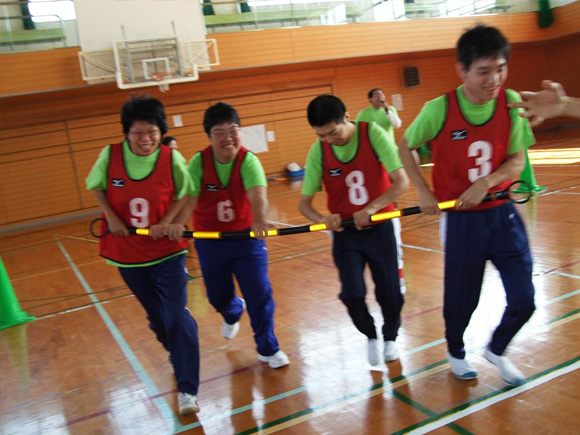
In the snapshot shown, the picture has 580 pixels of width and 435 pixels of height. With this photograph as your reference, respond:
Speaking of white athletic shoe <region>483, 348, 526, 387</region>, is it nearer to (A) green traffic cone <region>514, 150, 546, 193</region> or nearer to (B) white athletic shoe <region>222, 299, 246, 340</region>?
(B) white athletic shoe <region>222, 299, 246, 340</region>

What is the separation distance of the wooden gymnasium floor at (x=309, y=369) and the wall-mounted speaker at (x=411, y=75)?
1306cm

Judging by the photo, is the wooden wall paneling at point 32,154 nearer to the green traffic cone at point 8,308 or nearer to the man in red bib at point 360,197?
the green traffic cone at point 8,308

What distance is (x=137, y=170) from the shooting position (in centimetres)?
330

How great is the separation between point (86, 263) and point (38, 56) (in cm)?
722

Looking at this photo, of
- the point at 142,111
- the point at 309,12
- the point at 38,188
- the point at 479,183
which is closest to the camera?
the point at 479,183

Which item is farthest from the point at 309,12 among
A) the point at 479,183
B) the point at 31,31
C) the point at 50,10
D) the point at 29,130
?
the point at 479,183

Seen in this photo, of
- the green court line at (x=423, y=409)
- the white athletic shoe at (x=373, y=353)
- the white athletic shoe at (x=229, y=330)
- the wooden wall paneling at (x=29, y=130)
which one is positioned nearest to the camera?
the green court line at (x=423, y=409)

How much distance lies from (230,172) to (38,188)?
13.6 m

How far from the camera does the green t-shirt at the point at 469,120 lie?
2.81 meters

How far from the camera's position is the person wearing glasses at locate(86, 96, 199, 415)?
320 centimetres

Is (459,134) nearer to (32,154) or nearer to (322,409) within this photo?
(322,409)

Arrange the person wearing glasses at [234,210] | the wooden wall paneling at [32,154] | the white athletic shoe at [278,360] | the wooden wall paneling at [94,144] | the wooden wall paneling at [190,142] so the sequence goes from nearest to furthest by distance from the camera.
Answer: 1. the person wearing glasses at [234,210]
2. the white athletic shoe at [278,360]
3. the wooden wall paneling at [32,154]
4. the wooden wall paneling at [94,144]
5. the wooden wall paneling at [190,142]

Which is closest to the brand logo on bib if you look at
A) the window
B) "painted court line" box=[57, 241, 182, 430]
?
"painted court line" box=[57, 241, 182, 430]

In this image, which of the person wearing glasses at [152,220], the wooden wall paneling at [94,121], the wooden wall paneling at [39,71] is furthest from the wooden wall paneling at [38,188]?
the person wearing glasses at [152,220]
